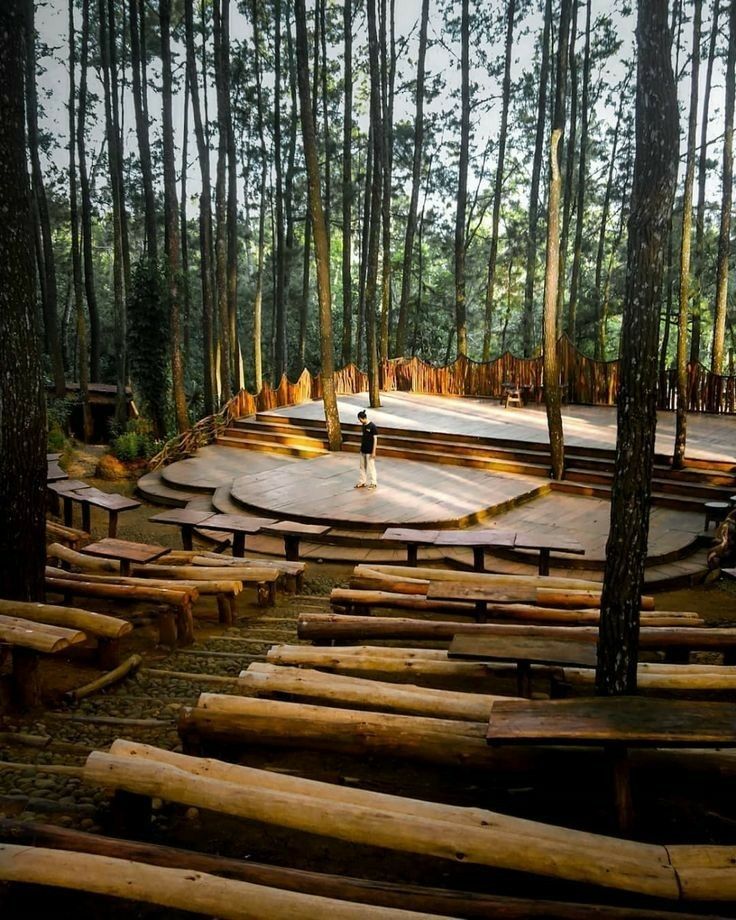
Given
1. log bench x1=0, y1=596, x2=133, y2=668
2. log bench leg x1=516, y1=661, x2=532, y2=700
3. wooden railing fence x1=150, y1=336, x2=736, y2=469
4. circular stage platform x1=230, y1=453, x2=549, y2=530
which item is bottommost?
circular stage platform x1=230, y1=453, x2=549, y2=530

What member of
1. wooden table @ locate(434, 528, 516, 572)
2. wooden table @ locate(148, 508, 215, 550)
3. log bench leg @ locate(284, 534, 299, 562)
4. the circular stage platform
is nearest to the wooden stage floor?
the circular stage platform

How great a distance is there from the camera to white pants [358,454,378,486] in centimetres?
1057

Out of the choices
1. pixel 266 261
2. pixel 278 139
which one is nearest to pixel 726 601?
pixel 278 139

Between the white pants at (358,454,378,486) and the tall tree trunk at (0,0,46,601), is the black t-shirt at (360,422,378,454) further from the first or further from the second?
the tall tree trunk at (0,0,46,601)

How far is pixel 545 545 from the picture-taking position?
22.2 ft

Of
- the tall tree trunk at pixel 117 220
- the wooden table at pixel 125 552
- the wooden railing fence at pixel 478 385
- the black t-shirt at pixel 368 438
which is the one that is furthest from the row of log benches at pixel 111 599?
the tall tree trunk at pixel 117 220

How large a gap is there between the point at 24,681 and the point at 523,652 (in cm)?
293

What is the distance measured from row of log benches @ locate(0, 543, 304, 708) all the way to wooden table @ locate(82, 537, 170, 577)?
0.38 feet

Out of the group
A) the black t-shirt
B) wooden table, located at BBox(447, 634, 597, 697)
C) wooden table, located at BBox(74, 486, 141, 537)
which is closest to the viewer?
wooden table, located at BBox(447, 634, 597, 697)

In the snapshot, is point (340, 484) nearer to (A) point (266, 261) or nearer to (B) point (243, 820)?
(B) point (243, 820)

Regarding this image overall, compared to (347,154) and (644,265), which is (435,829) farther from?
(347,154)

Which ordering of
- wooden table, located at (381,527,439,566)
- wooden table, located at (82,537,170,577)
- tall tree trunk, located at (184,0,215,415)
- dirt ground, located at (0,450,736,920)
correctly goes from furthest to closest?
tall tree trunk, located at (184,0,215,415), wooden table, located at (381,527,439,566), wooden table, located at (82,537,170,577), dirt ground, located at (0,450,736,920)

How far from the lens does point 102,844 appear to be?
2.46 metres

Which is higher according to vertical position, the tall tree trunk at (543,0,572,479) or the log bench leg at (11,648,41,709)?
the tall tree trunk at (543,0,572,479)
